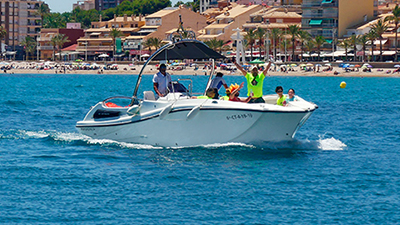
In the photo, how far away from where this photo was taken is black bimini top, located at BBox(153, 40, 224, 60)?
19.9 metres

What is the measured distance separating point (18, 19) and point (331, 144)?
156292 mm

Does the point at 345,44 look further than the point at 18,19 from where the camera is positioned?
No

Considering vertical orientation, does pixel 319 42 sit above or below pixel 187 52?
above

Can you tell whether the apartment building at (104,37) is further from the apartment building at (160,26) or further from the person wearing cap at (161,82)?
the person wearing cap at (161,82)

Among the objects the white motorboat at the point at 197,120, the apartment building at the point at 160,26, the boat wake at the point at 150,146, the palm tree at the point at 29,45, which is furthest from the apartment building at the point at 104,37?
the white motorboat at the point at 197,120

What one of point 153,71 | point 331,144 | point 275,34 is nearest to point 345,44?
point 275,34

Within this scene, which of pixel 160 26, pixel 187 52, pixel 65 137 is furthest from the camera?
pixel 160 26

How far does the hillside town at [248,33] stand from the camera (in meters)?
Answer: 108

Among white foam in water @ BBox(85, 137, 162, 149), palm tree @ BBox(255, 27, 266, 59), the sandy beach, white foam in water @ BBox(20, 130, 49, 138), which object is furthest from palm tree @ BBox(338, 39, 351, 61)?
white foam in water @ BBox(85, 137, 162, 149)

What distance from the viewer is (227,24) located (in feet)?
437

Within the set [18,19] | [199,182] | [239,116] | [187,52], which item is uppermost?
[18,19]

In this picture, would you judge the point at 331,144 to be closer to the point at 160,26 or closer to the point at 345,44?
the point at 345,44

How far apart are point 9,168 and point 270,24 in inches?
4296

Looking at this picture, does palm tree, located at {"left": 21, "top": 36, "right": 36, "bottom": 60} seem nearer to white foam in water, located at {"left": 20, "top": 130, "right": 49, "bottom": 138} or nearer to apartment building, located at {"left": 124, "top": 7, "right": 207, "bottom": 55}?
apartment building, located at {"left": 124, "top": 7, "right": 207, "bottom": 55}
